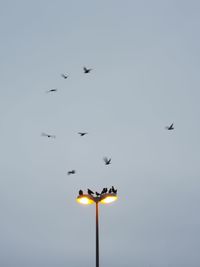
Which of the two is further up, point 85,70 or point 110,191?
point 85,70

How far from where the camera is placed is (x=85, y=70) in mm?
33906

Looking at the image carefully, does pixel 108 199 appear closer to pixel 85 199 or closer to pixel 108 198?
pixel 108 198

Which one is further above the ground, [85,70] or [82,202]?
[85,70]

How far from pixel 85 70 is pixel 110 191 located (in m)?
15.8

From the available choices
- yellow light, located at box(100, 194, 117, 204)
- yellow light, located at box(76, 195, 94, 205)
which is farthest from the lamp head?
yellow light, located at box(76, 195, 94, 205)

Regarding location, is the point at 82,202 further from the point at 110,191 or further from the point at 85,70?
the point at 85,70

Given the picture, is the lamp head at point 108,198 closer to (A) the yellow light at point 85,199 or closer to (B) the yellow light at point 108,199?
(B) the yellow light at point 108,199

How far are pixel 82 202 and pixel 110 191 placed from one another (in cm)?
102

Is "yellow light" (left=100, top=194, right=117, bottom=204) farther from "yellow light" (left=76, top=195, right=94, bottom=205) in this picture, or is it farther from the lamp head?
"yellow light" (left=76, top=195, right=94, bottom=205)

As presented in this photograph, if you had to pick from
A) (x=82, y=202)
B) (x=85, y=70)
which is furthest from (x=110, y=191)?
(x=85, y=70)

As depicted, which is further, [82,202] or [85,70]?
[85,70]

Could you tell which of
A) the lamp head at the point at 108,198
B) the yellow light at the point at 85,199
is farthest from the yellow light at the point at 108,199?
the yellow light at the point at 85,199

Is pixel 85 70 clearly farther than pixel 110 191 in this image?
Yes

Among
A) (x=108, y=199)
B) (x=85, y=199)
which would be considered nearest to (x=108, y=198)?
(x=108, y=199)
